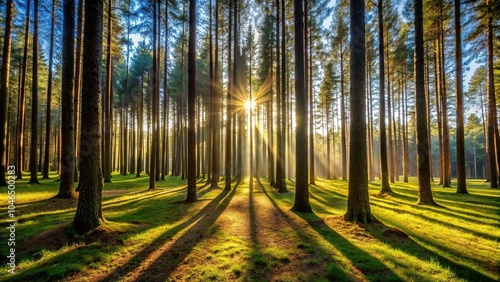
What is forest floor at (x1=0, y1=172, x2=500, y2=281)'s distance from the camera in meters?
3.62

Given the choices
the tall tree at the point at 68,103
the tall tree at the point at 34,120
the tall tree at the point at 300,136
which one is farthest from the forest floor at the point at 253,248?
the tall tree at the point at 34,120

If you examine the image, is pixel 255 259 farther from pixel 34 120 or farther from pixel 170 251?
pixel 34 120

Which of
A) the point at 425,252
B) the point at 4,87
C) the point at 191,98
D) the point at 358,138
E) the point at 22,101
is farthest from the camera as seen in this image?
the point at 22,101

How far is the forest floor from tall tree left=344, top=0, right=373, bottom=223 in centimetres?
49

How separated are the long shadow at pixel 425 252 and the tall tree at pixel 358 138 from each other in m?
0.61

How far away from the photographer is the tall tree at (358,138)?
6434mm

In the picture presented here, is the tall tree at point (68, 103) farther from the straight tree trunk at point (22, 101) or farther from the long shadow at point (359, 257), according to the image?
the long shadow at point (359, 257)

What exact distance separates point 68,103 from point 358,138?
11.5m

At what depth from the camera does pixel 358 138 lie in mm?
6535

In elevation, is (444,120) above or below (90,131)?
above

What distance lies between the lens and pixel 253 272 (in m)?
3.67

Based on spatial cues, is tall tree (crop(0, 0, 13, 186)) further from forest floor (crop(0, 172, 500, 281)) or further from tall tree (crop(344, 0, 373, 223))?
tall tree (crop(344, 0, 373, 223))

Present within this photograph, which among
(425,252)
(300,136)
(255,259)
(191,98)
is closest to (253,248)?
(255,259)

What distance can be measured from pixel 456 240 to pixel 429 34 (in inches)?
666
